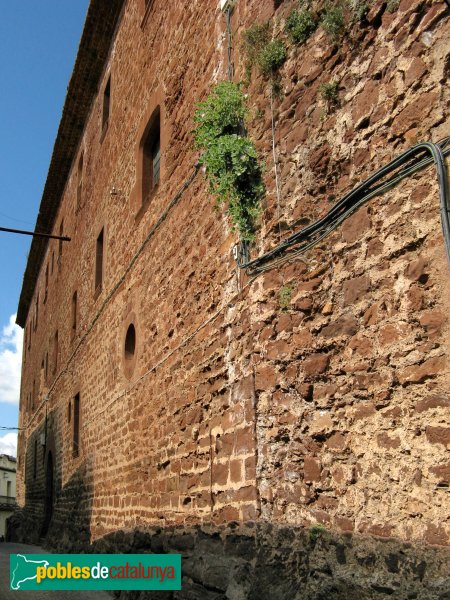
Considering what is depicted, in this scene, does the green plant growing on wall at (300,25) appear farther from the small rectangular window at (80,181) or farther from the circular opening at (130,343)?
the small rectangular window at (80,181)

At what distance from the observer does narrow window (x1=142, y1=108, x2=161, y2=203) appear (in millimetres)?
7734

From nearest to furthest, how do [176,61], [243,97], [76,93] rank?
[243,97], [176,61], [76,93]

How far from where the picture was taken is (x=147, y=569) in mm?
5805

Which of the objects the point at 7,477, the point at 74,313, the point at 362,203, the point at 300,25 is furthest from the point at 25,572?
the point at 7,477

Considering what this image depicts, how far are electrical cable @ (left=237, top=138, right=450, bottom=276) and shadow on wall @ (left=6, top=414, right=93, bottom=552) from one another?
6574 mm

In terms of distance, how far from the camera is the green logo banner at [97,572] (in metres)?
5.47

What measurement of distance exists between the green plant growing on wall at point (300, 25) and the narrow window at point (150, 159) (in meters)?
3.72

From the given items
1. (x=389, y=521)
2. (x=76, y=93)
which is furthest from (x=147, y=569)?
(x=76, y=93)

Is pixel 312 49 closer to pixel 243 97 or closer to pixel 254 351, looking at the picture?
pixel 243 97

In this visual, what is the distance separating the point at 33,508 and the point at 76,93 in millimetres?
11871

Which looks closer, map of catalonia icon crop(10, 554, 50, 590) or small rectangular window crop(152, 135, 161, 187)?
map of catalonia icon crop(10, 554, 50, 590)

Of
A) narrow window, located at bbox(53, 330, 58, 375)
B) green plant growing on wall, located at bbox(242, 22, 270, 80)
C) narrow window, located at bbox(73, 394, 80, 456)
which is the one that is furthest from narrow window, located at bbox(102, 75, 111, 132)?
green plant growing on wall, located at bbox(242, 22, 270, 80)

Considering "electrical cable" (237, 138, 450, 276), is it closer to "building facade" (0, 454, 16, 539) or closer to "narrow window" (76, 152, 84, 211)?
"narrow window" (76, 152, 84, 211)

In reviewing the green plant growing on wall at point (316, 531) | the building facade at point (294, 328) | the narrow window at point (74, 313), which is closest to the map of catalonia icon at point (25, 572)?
the building facade at point (294, 328)
